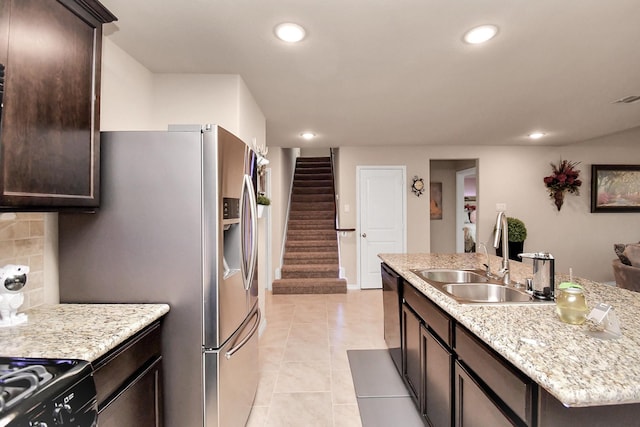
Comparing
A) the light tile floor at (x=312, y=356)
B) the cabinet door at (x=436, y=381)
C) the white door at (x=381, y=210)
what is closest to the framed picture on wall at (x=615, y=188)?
the white door at (x=381, y=210)

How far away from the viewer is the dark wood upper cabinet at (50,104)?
99 cm

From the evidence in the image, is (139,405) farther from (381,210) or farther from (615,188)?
(615,188)

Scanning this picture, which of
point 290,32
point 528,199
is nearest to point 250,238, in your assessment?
point 290,32

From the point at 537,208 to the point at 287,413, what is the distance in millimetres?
5282

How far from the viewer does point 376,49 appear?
1.98m

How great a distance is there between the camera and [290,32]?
5.82 ft

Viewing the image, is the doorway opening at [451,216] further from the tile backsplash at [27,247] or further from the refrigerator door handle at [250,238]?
the tile backsplash at [27,247]

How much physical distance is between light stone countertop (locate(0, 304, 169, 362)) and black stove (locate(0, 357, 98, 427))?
0.08 m

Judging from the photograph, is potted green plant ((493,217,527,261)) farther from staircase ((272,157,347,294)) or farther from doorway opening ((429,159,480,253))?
staircase ((272,157,347,294))

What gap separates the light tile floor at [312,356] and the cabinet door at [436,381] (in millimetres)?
500

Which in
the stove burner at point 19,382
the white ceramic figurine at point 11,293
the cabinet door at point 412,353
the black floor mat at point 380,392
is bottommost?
the black floor mat at point 380,392

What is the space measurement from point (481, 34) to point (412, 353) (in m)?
2.06

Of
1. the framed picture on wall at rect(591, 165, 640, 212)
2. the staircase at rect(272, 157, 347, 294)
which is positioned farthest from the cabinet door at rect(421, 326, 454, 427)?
the framed picture on wall at rect(591, 165, 640, 212)

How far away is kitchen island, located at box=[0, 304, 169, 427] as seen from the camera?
1005mm
